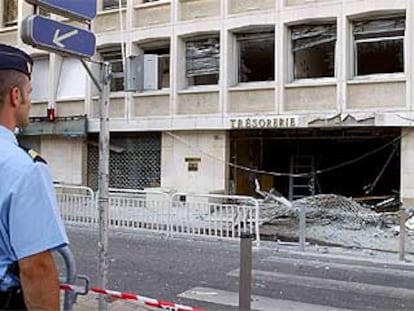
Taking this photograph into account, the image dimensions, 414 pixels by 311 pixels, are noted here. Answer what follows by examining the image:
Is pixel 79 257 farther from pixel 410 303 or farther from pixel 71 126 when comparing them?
pixel 71 126

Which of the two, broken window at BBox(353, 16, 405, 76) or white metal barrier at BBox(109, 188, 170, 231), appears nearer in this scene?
white metal barrier at BBox(109, 188, 170, 231)

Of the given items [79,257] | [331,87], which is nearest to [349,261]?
[79,257]

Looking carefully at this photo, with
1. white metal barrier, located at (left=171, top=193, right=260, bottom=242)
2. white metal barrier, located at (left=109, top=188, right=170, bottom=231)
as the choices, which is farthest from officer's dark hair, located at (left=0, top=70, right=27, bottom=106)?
white metal barrier, located at (left=109, top=188, right=170, bottom=231)

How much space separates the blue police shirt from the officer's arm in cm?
3

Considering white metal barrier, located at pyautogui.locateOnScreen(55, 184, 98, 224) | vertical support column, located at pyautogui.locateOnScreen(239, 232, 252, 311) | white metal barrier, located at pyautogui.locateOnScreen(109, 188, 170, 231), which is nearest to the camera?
vertical support column, located at pyautogui.locateOnScreen(239, 232, 252, 311)

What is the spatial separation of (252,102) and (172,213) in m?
6.57

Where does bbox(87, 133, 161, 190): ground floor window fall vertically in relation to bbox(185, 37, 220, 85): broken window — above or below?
below

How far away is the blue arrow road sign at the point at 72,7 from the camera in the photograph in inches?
183

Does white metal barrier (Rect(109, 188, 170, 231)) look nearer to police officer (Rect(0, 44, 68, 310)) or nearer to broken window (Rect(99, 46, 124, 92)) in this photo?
broken window (Rect(99, 46, 124, 92))

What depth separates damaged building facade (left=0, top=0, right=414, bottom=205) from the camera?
1661cm

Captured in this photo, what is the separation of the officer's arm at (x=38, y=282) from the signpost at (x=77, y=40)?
2.98 metres

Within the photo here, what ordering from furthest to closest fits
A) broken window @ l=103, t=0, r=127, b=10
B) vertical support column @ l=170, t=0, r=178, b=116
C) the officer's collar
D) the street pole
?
broken window @ l=103, t=0, r=127, b=10 → vertical support column @ l=170, t=0, r=178, b=116 → the street pole → the officer's collar

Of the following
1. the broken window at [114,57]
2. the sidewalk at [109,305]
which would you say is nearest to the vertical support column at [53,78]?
the broken window at [114,57]

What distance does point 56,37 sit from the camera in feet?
15.5
